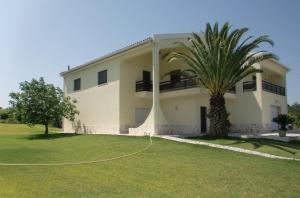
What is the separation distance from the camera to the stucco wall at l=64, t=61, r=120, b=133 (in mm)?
25500

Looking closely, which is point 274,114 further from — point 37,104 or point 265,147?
point 37,104

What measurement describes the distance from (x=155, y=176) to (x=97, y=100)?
1859 cm

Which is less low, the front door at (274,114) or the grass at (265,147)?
the front door at (274,114)

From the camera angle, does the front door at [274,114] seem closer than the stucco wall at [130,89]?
No

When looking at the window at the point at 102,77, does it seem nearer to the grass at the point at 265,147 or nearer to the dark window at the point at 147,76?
the dark window at the point at 147,76

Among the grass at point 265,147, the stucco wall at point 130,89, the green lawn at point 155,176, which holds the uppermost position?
the stucco wall at point 130,89

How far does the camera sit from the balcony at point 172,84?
23.1 metres

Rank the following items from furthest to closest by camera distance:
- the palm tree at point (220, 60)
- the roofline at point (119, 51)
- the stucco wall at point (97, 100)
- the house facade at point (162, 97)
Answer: the stucco wall at point (97, 100), the house facade at point (162, 97), the roofline at point (119, 51), the palm tree at point (220, 60)

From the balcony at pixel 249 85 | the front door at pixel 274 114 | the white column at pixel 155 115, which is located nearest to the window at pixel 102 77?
the white column at pixel 155 115

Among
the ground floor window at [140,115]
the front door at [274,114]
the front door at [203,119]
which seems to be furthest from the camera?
the front door at [274,114]

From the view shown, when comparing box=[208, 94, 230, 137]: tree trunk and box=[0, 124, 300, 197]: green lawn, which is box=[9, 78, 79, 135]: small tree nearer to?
box=[0, 124, 300, 197]: green lawn

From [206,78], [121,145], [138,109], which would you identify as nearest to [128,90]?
[138,109]

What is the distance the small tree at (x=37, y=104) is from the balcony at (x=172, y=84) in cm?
789

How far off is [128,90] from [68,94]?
32.3 ft
